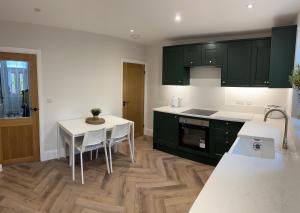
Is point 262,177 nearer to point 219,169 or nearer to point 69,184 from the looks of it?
point 219,169

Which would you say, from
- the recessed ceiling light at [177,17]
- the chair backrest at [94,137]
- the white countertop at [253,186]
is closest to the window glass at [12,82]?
the chair backrest at [94,137]

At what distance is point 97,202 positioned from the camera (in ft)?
8.67

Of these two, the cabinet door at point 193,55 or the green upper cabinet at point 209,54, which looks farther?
the cabinet door at point 193,55

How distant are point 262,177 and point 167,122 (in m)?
3.14

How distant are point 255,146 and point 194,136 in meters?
1.90

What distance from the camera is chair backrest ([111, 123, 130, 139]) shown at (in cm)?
354

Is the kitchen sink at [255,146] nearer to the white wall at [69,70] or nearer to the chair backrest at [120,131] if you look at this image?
the chair backrest at [120,131]

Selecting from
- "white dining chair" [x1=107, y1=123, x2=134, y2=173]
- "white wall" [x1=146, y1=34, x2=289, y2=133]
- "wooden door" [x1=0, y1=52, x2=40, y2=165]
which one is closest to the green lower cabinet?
"white wall" [x1=146, y1=34, x2=289, y2=133]

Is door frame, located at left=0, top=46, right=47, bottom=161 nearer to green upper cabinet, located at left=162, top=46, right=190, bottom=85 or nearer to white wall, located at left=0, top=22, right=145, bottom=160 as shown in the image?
white wall, located at left=0, top=22, right=145, bottom=160

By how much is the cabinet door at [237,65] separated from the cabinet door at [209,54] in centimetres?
24

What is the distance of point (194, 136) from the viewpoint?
401cm

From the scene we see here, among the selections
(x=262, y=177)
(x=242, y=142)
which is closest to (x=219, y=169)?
(x=262, y=177)

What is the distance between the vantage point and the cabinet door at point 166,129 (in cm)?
427

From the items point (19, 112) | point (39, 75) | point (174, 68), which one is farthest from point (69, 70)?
point (174, 68)
